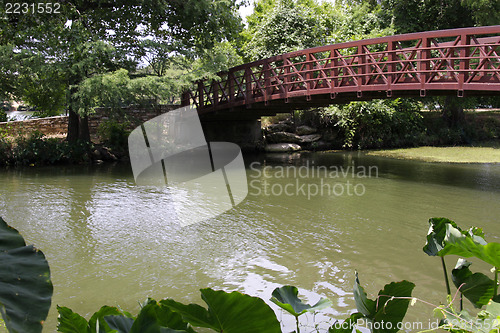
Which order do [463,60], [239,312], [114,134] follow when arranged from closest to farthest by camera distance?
[239,312] < [463,60] < [114,134]

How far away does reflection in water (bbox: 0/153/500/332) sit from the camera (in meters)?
4.87

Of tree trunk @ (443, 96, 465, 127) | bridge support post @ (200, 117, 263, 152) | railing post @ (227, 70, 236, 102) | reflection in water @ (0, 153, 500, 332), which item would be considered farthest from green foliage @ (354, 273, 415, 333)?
tree trunk @ (443, 96, 465, 127)

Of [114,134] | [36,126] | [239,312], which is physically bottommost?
[239,312]

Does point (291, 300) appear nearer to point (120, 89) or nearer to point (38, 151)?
point (120, 89)

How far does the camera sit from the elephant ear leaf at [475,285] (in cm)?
188

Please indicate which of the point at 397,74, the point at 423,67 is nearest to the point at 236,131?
the point at 397,74

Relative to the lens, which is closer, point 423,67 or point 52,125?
point 423,67

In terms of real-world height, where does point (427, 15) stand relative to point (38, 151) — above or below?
above

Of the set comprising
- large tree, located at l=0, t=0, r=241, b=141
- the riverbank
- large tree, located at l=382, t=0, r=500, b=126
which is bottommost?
the riverbank

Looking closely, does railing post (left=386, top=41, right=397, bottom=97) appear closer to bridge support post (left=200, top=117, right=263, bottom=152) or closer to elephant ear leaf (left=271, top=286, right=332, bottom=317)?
bridge support post (left=200, top=117, right=263, bottom=152)

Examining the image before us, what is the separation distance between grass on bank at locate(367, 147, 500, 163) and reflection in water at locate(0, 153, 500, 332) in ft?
14.2

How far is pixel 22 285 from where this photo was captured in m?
1.13

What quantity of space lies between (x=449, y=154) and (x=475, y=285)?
683 inches

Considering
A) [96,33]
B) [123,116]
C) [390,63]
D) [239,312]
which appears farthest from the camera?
[123,116]
